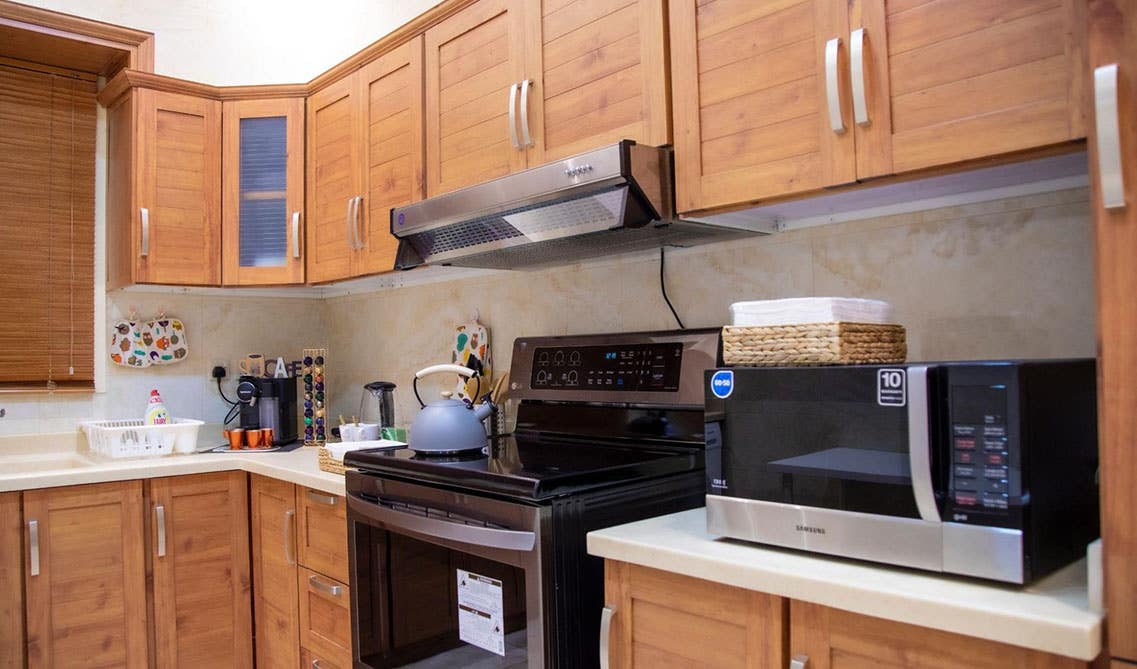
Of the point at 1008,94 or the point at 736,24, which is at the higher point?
the point at 736,24

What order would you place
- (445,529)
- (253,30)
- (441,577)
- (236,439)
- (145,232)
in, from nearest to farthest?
(445,529) → (441,577) → (145,232) → (236,439) → (253,30)

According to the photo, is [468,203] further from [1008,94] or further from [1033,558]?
[1033,558]

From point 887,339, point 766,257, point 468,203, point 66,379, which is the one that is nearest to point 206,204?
point 66,379

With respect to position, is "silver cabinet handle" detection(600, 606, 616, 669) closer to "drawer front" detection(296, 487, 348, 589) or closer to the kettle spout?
the kettle spout

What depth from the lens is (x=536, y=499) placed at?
1377 mm

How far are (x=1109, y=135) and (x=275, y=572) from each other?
240 cm

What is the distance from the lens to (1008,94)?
1146 mm

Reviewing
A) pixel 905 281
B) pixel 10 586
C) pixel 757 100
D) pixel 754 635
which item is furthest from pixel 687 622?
pixel 10 586

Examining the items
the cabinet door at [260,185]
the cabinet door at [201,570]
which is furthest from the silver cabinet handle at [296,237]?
the cabinet door at [201,570]

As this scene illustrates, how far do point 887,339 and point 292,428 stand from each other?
2.37 metres

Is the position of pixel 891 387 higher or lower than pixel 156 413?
higher

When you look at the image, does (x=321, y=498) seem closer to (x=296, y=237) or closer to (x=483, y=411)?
(x=483, y=411)

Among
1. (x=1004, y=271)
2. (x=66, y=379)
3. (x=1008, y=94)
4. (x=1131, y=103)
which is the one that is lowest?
(x=66, y=379)

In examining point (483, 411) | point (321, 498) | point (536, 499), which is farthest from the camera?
point (321, 498)
